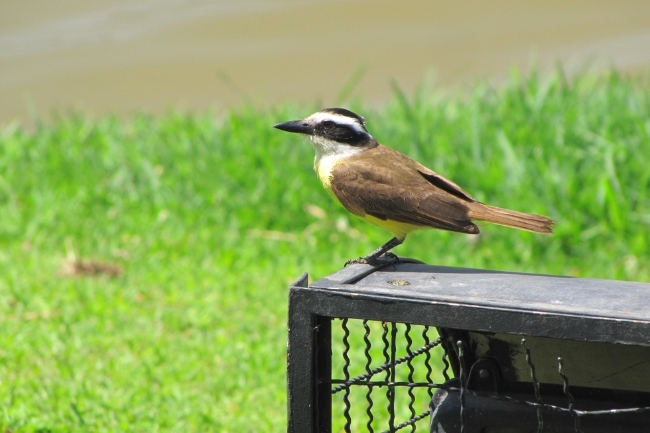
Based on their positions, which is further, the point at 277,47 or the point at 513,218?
the point at 277,47

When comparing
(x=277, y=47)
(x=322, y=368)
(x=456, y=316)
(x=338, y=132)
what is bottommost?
(x=322, y=368)

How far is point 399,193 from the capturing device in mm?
3705

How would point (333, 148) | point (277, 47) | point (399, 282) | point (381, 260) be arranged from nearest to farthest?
point (399, 282) < point (381, 260) < point (333, 148) < point (277, 47)

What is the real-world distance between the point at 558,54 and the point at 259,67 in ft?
12.2

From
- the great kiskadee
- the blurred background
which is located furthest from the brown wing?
the blurred background

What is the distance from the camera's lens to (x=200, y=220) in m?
6.86

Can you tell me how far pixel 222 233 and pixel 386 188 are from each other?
314cm

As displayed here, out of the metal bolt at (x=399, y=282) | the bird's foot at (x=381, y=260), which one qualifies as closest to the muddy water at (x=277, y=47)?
the bird's foot at (x=381, y=260)

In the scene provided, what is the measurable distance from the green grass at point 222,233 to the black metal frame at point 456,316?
5.06ft

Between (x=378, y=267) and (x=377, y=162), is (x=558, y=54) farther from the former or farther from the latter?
(x=378, y=267)

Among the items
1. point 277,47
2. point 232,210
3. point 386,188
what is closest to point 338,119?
point 386,188

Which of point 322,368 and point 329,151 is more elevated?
point 329,151

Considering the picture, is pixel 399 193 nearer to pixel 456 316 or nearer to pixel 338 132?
pixel 338 132

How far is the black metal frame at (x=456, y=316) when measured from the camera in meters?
2.38
